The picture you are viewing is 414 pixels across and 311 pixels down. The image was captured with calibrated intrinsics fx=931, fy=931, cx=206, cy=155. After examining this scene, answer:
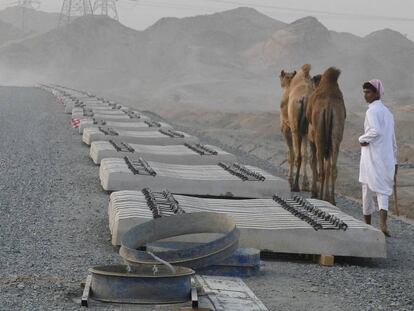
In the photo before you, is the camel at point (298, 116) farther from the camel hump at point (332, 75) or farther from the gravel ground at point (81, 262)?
the camel hump at point (332, 75)

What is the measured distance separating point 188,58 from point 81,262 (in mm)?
112076

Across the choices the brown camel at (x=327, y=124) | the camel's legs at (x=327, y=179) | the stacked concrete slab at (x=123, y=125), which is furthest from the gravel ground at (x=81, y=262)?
the stacked concrete slab at (x=123, y=125)

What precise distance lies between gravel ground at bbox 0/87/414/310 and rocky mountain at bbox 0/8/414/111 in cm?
7755

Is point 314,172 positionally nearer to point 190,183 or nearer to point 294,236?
point 190,183

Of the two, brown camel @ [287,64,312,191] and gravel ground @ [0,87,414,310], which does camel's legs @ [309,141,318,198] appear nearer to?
gravel ground @ [0,87,414,310]

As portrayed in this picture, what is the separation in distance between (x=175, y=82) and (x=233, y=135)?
69.1m

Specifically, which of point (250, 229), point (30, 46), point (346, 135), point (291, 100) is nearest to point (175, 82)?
point (30, 46)

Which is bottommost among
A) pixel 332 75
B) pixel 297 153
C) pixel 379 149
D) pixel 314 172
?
pixel 314 172

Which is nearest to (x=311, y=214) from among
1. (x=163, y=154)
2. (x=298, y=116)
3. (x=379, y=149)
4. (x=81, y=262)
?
(x=379, y=149)

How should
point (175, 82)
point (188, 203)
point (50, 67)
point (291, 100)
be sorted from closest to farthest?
1. point (188, 203)
2. point (291, 100)
3. point (175, 82)
4. point (50, 67)

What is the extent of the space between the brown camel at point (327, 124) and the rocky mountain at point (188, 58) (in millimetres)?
77107

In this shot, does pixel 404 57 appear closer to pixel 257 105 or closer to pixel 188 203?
pixel 257 105

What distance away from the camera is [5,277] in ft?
25.9

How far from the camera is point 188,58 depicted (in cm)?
12006
